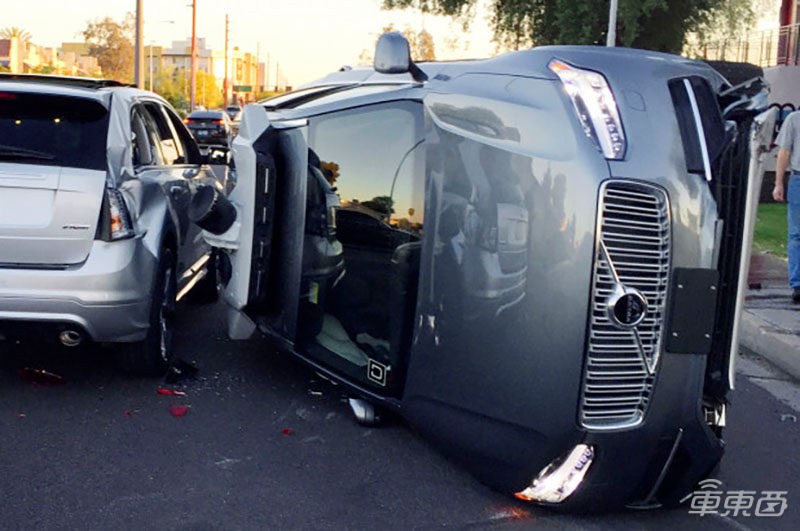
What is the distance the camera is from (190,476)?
14.0ft

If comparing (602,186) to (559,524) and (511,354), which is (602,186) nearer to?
(511,354)

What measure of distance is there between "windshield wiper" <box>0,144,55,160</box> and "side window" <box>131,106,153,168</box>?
0.59 m

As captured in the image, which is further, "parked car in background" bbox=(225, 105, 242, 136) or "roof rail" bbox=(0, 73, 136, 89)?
"parked car in background" bbox=(225, 105, 242, 136)

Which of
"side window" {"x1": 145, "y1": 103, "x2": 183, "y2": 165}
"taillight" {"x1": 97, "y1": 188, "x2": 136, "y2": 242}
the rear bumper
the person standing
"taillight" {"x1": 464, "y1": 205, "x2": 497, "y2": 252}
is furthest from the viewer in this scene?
the person standing

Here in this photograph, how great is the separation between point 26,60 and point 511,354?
76.6 metres

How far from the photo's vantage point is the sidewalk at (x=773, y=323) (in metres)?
7.02

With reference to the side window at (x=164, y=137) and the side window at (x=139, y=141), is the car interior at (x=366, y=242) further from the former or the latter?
the side window at (x=164, y=137)

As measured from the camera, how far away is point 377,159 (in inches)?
181

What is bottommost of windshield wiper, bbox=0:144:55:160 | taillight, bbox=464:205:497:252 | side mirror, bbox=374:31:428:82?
taillight, bbox=464:205:497:252

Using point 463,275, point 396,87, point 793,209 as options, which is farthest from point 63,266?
point 793,209

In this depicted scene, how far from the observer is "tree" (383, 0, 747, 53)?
25828 mm

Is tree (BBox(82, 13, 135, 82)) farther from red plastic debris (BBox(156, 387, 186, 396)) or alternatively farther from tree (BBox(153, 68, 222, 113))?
red plastic debris (BBox(156, 387, 186, 396))

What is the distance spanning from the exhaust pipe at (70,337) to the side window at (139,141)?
1.04 m

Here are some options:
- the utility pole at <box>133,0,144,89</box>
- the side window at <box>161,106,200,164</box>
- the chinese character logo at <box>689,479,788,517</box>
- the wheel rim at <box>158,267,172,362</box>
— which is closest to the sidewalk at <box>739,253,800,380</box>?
the chinese character logo at <box>689,479,788,517</box>
